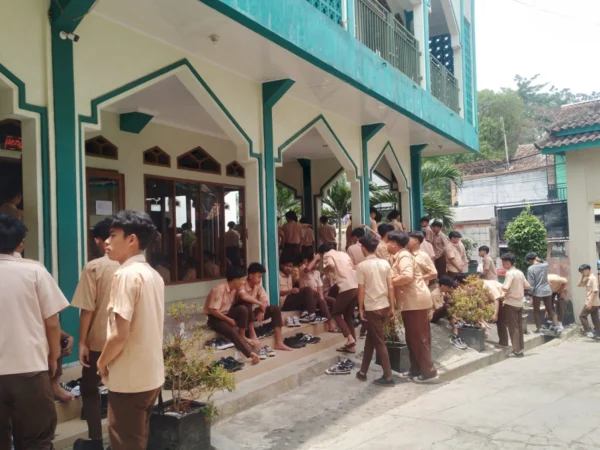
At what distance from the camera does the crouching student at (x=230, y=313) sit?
586 centimetres

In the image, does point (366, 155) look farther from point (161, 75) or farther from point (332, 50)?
point (161, 75)

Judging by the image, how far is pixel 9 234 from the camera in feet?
9.95

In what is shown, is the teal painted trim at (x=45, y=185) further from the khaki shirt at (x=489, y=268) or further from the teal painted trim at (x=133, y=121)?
the khaki shirt at (x=489, y=268)

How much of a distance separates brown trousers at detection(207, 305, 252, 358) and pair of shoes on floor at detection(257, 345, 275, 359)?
13.3 inches

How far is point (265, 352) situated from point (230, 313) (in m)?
0.62

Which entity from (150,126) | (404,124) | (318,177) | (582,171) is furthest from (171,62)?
(582,171)

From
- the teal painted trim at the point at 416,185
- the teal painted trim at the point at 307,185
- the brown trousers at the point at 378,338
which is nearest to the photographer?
the brown trousers at the point at 378,338

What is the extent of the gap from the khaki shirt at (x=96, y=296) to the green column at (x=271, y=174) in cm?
366

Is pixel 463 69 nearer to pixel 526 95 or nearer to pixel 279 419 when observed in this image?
pixel 279 419

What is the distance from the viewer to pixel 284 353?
6.46 metres

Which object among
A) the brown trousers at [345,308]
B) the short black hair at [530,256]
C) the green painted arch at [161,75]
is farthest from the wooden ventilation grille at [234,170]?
the short black hair at [530,256]

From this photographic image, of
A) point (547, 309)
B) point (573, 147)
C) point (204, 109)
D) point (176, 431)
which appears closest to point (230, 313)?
point (176, 431)

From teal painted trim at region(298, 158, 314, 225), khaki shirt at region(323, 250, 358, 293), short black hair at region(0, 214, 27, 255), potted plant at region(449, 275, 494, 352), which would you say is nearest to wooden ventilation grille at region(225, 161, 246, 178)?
teal painted trim at region(298, 158, 314, 225)

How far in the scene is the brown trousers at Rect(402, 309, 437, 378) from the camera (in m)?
6.28
